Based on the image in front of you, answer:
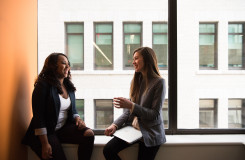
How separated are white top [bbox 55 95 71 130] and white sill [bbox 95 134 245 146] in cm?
40

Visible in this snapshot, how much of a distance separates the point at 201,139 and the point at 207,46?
1151mm

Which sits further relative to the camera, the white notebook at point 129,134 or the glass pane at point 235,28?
the glass pane at point 235,28

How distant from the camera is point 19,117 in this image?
1.88 metres

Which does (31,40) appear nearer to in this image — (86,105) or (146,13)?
(86,105)

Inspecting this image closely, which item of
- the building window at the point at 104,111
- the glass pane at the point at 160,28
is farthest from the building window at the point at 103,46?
the glass pane at the point at 160,28

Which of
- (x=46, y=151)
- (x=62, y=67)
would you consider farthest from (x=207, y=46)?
(x=46, y=151)

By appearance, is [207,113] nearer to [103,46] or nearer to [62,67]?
[103,46]

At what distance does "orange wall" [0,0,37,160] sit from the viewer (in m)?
1.61

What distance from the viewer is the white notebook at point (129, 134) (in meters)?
1.70

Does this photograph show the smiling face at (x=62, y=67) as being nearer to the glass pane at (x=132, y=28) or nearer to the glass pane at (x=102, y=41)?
the glass pane at (x=102, y=41)

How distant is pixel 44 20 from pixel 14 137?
1.37 metres

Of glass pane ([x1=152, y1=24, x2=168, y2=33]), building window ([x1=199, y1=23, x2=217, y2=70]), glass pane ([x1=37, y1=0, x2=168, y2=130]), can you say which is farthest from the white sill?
glass pane ([x1=152, y1=24, x2=168, y2=33])

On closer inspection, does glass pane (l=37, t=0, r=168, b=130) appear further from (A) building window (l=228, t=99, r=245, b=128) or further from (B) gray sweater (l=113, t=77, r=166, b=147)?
(A) building window (l=228, t=99, r=245, b=128)

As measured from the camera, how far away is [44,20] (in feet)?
7.79
